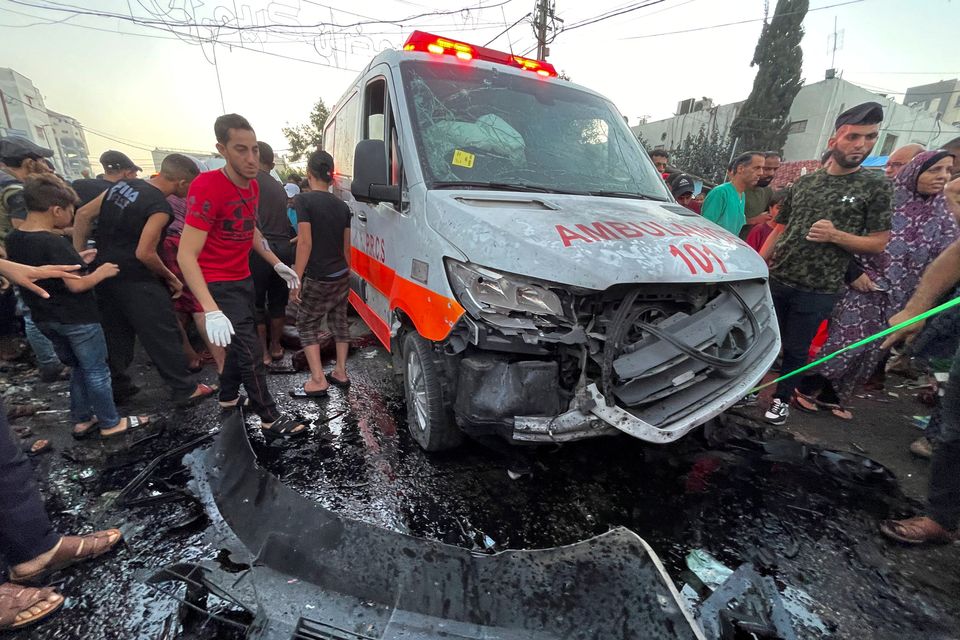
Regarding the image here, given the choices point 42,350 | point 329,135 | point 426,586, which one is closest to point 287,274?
point 426,586

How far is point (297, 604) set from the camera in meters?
1.52

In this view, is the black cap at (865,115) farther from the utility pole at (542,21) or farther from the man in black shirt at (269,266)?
the utility pole at (542,21)

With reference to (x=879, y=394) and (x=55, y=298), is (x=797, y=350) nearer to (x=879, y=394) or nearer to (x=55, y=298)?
(x=879, y=394)

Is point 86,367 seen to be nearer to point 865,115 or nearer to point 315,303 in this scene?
point 315,303

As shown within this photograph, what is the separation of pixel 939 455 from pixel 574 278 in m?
2.08

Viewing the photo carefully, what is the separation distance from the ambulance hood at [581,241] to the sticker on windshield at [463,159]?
29cm

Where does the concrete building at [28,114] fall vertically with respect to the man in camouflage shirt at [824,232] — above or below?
above

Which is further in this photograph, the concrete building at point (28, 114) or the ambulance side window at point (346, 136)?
the concrete building at point (28, 114)

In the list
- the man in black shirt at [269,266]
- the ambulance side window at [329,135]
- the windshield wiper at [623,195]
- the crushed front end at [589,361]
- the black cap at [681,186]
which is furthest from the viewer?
the ambulance side window at [329,135]

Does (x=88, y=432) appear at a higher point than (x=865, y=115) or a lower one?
lower

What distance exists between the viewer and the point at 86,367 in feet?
9.36

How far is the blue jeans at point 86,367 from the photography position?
2.77 meters

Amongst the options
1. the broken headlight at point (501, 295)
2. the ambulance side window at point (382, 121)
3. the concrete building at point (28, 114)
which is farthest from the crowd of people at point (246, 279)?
the concrete building at point (28, 114)

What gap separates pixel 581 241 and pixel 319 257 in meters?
2.49
